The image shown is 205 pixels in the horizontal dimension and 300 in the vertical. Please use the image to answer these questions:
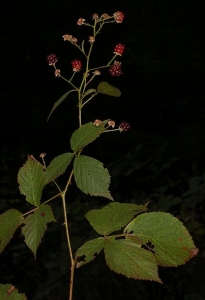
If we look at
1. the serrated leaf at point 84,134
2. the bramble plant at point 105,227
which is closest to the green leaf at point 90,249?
the bramble plant at point 105,227

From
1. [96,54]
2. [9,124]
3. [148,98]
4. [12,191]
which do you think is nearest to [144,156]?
[12,191]

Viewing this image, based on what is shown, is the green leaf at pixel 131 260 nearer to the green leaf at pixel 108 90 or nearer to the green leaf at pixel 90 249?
the green leaf at pixel 90 249

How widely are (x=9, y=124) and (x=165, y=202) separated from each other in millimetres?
4081

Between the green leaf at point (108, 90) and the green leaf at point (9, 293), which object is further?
the green leaf at point (108, 90)

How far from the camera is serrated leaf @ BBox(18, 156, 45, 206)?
57cm

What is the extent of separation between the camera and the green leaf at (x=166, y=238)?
49 centimetres

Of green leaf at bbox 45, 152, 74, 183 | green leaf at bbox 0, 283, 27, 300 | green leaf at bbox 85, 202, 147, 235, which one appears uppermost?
green leaf at bbox 45, 152, 74, 183

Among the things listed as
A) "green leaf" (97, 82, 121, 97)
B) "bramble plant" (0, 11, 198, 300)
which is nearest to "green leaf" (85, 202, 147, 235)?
"bramble plant" (0, 11, 198, 300)

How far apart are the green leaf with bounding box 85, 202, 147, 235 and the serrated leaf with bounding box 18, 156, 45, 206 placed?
0.21ft

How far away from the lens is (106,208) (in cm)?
54

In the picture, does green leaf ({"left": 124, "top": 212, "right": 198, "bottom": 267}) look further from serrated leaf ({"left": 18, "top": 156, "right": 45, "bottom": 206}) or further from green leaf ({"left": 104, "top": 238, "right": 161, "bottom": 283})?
serrated leaf ({"left": 18, "top": 156, "right": 45, "bottom": 206})

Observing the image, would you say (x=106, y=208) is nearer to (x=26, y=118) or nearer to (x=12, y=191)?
(x=12, y=191)

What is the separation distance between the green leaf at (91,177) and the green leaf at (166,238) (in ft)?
0.21

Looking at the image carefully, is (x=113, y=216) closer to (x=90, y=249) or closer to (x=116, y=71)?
(x=90, y=249)
